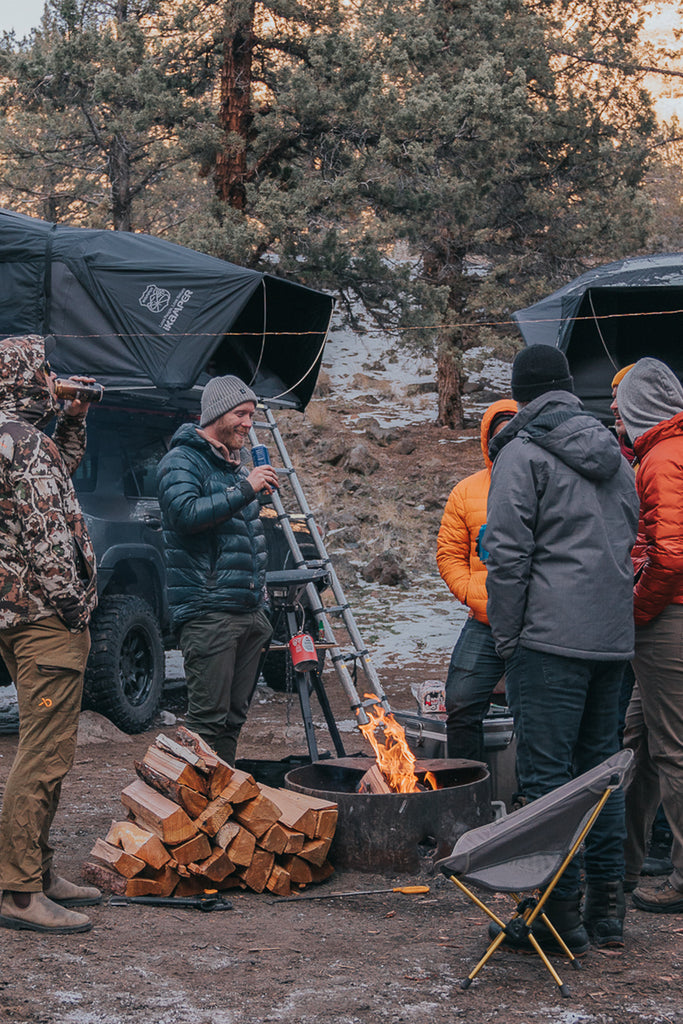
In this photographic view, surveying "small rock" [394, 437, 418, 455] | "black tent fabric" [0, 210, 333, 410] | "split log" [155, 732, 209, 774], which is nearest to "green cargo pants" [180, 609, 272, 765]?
"split log" [155, 732, 209, 774]

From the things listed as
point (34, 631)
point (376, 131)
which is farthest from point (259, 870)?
point (376, 131)

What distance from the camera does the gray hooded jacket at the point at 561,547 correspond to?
11.3ft

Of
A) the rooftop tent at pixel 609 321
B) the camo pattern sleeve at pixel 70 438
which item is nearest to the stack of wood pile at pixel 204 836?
the camo pattern sleeve at pixel 70 438

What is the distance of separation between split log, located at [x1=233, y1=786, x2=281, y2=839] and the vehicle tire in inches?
123

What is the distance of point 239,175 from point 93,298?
8590 millimetres

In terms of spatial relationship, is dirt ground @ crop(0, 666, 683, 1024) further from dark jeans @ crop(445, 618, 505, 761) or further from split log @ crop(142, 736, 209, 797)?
dark jeans @ crop(445, 618, 505, 761)

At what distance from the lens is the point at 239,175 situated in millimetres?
15711

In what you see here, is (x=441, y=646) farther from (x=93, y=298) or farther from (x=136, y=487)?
(x=93, y=298)

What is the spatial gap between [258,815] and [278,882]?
277mm

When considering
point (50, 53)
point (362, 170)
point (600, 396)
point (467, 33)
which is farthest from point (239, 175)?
point (600, 396)

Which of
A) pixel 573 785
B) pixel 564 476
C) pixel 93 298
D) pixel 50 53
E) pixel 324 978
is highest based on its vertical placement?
pixel 50 53

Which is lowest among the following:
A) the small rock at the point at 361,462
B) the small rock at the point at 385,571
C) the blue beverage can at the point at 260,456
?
the small rock at the point at 385,571

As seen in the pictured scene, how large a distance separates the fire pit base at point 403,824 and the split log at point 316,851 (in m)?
0.14

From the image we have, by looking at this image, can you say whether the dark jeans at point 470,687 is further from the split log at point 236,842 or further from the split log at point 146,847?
the split log at point 146,847
